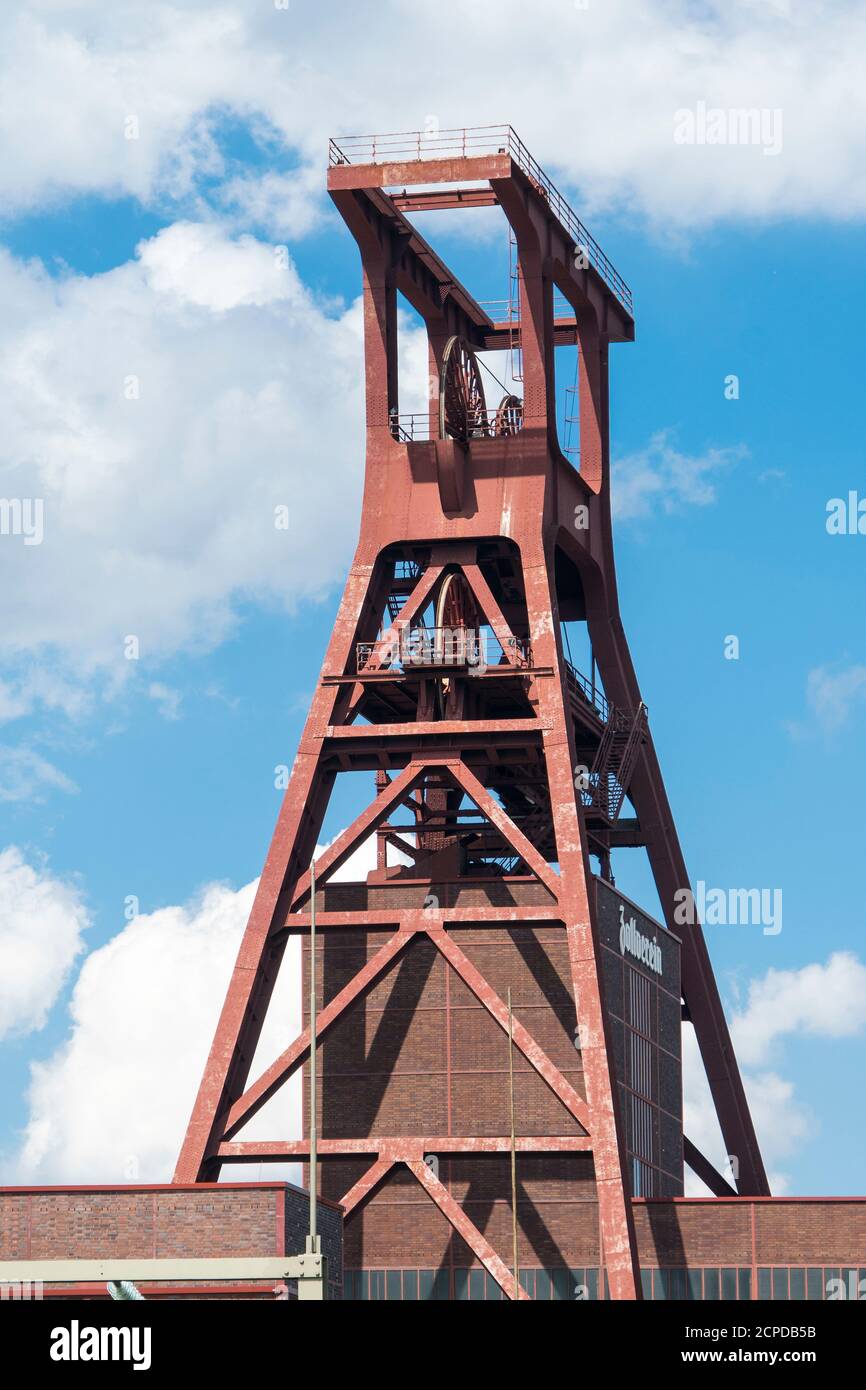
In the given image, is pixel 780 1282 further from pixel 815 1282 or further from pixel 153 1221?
pixel 153 1221

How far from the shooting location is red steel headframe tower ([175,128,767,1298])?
57.6 meters

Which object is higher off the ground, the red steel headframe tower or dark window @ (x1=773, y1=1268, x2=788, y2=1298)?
the red steel headframe tower

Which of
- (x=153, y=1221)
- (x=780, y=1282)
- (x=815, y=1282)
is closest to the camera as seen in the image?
(x=153, y=1221)

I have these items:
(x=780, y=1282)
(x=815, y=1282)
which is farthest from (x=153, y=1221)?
(x=815, y=1282)

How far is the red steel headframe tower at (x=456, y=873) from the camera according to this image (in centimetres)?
5756

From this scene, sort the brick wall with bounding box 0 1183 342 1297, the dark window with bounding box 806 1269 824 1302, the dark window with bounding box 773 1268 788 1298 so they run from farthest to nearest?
the dark window with bounding box 773 1268 788 1298 < the dark window with bounding box 806 1269 824 1302 < the brick wall with bounding box 0 1183 342 1297

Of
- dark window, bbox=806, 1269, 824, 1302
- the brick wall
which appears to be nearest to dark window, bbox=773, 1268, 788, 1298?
dark window, bbox=806, 1269, 824, 1302

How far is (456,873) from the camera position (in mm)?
65938

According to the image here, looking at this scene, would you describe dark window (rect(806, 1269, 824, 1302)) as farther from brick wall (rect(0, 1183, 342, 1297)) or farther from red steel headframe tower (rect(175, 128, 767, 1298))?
brick wall (rect(0, 1183, 342, 1297))

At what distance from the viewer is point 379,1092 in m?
61.8

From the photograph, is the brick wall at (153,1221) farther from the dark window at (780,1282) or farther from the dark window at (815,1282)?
the dark window at (815,1282)

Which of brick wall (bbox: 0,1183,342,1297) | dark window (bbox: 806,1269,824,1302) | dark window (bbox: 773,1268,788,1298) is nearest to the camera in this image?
brick wall (bbox: 0,1183,342,1297)
